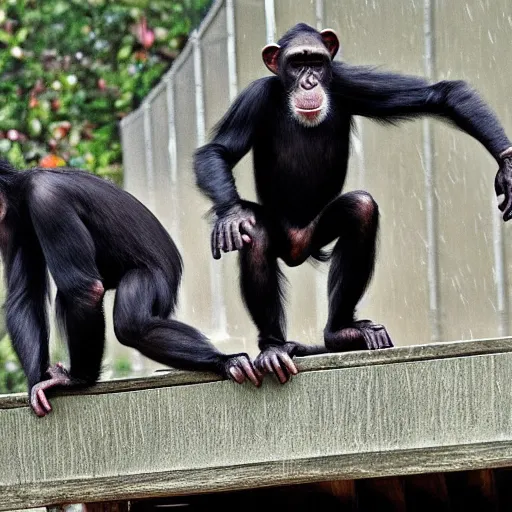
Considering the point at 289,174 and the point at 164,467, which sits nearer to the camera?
the point at 164,467

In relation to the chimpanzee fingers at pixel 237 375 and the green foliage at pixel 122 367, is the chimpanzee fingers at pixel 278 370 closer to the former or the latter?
the chimpanzee fingers at pixel 237 375

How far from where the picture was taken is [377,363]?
3346 millimetres

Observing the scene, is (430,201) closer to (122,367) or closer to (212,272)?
(212,272)

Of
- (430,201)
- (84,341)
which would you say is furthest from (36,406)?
(430,201)

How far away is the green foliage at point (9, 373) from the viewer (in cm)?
903

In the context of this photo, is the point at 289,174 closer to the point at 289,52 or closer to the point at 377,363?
the point at 289,52

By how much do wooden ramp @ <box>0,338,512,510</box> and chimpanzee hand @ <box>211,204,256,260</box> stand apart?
0.41m

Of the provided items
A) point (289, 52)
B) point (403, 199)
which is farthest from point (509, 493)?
point (403, 199)

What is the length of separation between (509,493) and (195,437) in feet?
3.56

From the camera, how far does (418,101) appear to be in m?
4.12

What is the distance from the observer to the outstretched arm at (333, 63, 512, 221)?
3969mm

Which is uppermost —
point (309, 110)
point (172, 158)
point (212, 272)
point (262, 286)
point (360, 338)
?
point (172, 158)

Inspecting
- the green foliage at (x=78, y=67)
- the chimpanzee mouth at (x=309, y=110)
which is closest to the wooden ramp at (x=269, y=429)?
the chimpanzee mouth at (x=309, y=110)

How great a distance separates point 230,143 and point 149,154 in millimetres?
4541
